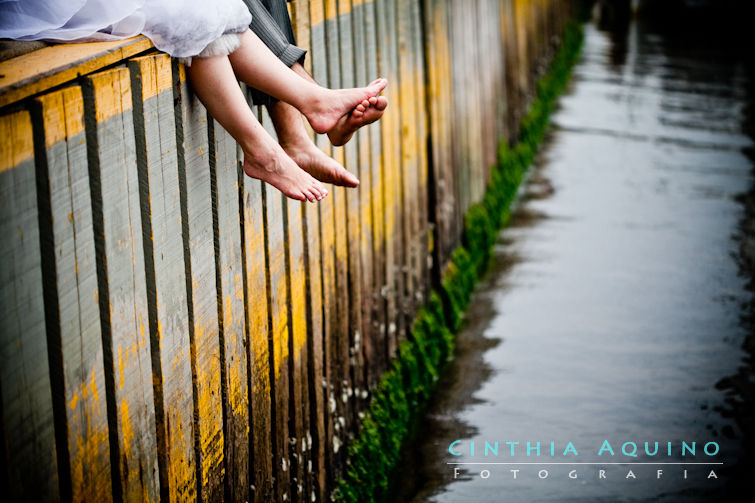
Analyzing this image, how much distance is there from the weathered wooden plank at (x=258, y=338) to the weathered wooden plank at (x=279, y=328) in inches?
1.4

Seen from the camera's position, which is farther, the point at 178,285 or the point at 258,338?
the point at 258,338

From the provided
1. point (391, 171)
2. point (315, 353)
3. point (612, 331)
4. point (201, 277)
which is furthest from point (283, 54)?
point (612, 331)

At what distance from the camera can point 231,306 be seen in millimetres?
2410

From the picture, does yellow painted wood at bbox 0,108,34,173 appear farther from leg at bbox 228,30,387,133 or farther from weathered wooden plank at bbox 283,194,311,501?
weathered wooden plank at bbox 283,194,311,501

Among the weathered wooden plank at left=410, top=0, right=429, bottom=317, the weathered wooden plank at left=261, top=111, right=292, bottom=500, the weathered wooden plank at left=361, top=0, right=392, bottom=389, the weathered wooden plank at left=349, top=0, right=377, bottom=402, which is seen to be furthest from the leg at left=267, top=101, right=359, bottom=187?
the weathered wooden plank at left=410, top=0, right=429, bottom=317

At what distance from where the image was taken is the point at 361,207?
363cm

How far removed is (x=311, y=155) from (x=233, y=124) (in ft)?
1.13

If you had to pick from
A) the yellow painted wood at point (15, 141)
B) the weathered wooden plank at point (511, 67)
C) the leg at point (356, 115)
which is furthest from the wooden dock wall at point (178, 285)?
the weathered wooden plank at point (511, 67)

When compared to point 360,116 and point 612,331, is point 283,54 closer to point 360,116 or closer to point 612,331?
point 360,116

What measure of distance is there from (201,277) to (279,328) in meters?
0.59

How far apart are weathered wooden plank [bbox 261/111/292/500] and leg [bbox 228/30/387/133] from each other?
29 centimetres

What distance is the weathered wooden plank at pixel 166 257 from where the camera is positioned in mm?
1956

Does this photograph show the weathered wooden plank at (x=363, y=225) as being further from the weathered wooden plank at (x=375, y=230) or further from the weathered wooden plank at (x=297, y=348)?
the weathered wooden plank at (x=297, y=348)

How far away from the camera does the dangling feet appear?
244 cm
